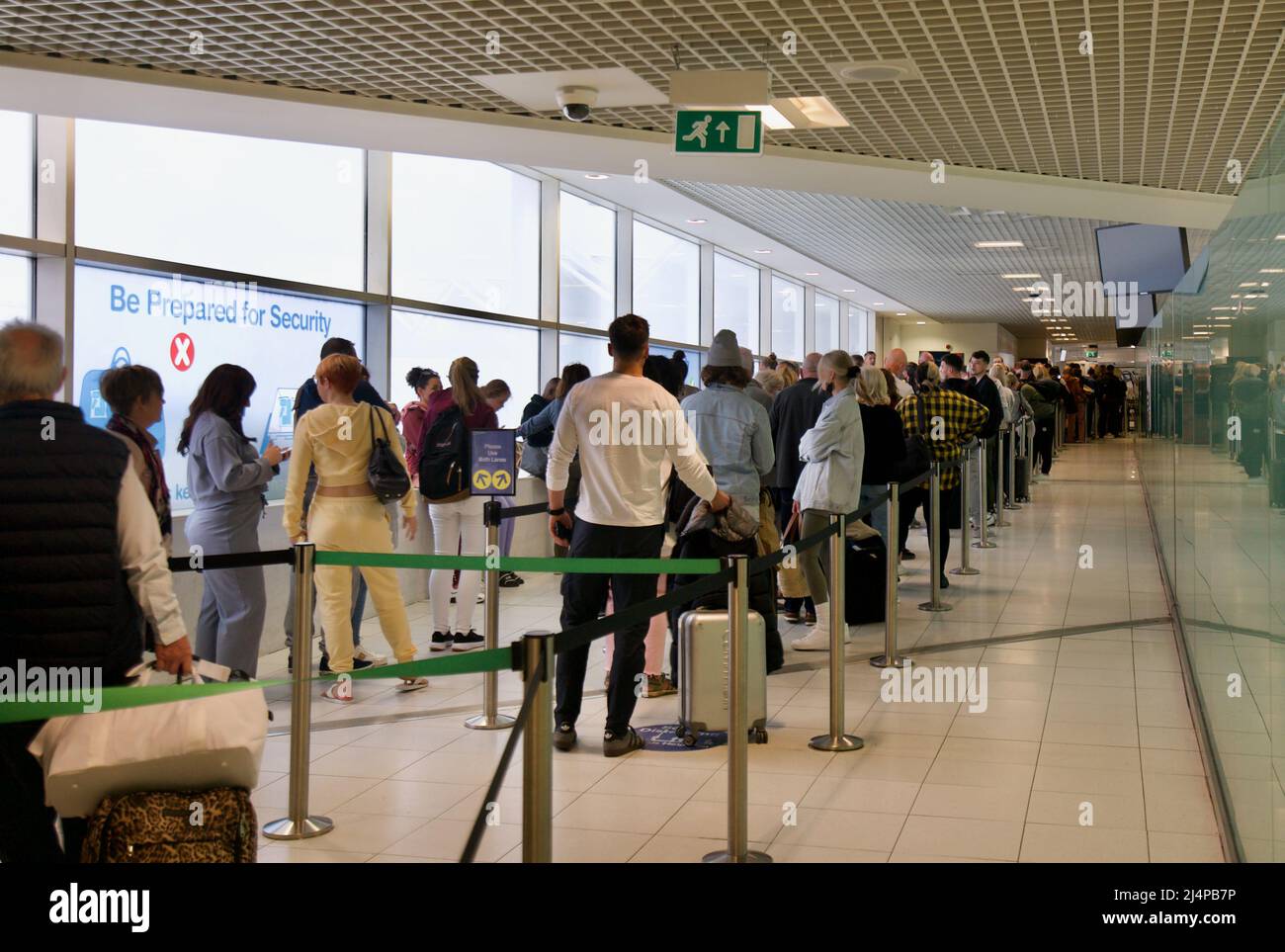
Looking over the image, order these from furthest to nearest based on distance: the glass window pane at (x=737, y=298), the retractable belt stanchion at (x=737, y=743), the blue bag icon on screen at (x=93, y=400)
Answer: the glass window pane at (x=737, y=298)
the blue bag icon on screen at (x=93, y=400)
the retractable belt stanchion at (x=737, y=743)

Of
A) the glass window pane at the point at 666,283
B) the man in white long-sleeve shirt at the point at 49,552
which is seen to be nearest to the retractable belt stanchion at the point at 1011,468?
the glass window pane at the point at 666,283

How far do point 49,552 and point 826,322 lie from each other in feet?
77.8

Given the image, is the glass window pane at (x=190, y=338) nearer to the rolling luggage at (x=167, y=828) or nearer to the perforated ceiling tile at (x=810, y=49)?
the perforated ceiling tile at (x=810, y=49)

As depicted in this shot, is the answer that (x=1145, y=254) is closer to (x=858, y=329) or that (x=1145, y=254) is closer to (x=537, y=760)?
(x=537, y=760)

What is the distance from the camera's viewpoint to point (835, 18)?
4.87 m

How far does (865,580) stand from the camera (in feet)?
24.7

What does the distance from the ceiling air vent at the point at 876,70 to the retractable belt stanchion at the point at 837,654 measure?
2088 mm

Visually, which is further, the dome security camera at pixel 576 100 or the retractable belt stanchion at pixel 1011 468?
the retractable belt stanchion at pixel 1011 468

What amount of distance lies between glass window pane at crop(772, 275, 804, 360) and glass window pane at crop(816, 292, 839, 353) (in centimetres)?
155

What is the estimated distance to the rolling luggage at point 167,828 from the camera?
8.48 feet
